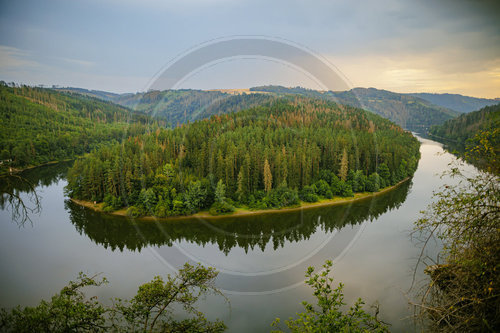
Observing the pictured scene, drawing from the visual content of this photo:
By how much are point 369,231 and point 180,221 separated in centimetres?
2304

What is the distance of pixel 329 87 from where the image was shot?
706 inches

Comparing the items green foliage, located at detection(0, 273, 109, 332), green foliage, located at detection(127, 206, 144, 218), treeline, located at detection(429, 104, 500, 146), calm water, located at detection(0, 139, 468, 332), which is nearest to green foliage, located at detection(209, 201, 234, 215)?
calm water, located at detection(0, 139, 468, 332)

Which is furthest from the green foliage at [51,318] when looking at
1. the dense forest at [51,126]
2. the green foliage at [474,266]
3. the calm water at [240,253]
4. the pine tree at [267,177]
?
the dense forest at [51,126]

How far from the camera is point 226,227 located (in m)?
34.4

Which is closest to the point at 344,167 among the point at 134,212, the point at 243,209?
the point at 243,209

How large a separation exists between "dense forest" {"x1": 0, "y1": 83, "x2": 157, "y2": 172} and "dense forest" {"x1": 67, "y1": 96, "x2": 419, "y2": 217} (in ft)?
30.7

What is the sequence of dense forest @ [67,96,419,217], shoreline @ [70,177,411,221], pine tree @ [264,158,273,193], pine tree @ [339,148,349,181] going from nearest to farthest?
shoreline @ [70,177,411,221] < dense forest @ [67,96,419,217] < pine tree @ [264,158,273,193] < pine tree @ [339,148,349,181]

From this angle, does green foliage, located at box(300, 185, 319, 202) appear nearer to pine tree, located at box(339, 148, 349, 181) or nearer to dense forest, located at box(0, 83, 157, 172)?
pine tree, located at box(339, 148, 349, 181)

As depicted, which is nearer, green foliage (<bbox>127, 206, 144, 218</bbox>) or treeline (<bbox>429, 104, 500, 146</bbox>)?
green foliage (<bbox>127, 206, 144, 218</bbox>)

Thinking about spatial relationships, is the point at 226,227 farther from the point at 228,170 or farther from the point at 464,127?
the point at 464,127

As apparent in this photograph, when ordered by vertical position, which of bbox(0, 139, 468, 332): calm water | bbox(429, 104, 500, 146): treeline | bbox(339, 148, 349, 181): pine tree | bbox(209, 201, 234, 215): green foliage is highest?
bbox(429, 104, 500, 146): treeline

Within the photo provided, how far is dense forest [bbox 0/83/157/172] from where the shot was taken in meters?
68.6

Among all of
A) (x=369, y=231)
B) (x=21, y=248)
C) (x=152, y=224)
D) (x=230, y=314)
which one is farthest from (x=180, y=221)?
(x=369, y=231)

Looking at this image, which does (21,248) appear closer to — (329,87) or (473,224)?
(329,87)
